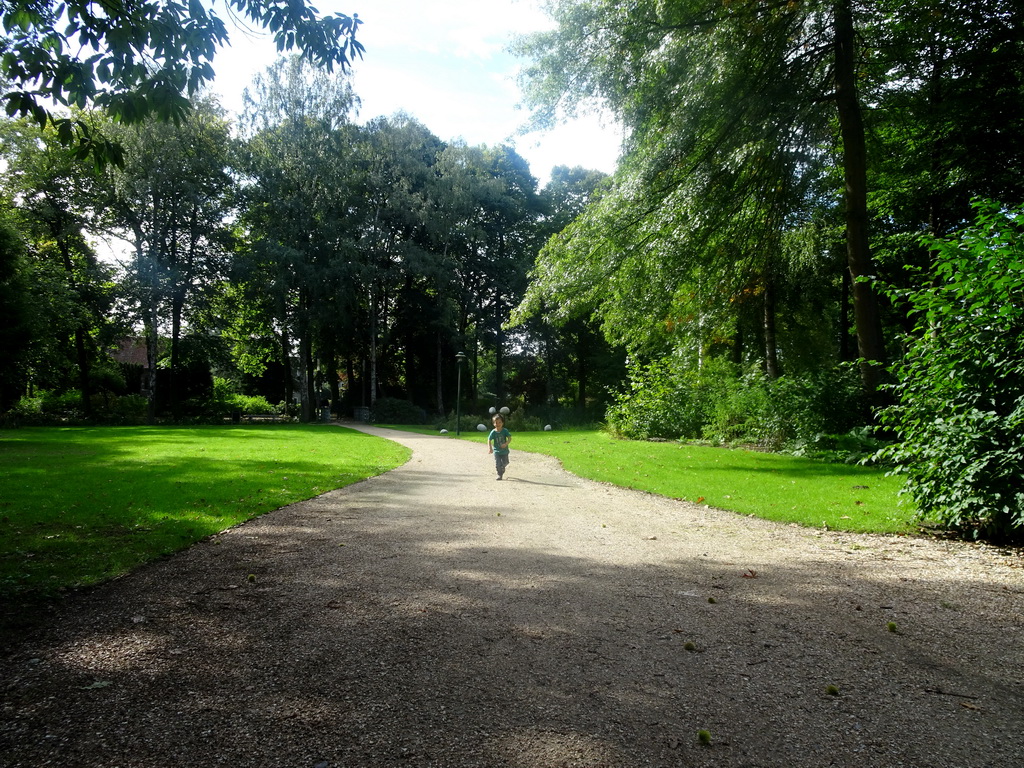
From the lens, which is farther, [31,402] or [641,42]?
[31,402]

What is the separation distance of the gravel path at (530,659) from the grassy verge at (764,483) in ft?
4.31

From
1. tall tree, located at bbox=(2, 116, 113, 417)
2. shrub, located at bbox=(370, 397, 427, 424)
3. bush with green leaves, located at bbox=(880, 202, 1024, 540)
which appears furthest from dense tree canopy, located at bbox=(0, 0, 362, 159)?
shrub, located at bbox=(370, 397, 427, 424)

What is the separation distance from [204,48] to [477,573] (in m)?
5.07

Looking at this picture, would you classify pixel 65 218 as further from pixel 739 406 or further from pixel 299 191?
pixel 739 406

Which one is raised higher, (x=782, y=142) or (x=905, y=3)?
(x=905, y=3)

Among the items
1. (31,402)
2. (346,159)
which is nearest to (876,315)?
(346,159)

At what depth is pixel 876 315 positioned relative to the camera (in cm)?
1295

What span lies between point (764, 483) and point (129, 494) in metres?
9.99

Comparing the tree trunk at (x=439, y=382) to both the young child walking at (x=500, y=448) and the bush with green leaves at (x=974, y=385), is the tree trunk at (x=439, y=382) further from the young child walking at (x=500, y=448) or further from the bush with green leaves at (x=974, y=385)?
the bush with green leaves at (x=974, y=385)

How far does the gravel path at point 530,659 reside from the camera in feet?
8.43

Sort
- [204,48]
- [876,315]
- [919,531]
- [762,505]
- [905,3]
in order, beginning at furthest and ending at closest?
[876,315] < [905,3] < [762,505] < [919,531] < [204,48]

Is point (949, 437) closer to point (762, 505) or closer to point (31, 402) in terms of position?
point (762, 505)

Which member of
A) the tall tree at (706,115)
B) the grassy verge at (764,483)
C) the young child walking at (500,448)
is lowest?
the grassy verge at (764,483)

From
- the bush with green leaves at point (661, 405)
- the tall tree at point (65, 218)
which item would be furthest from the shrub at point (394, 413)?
the bush with green leaves at point (661, 405)
